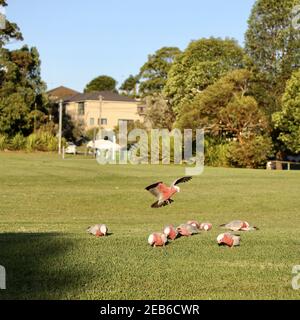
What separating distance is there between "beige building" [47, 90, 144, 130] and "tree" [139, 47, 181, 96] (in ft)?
35.7

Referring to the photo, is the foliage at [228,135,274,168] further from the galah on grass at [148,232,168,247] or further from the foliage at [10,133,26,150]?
the galah on grass at [148,232,168,247]

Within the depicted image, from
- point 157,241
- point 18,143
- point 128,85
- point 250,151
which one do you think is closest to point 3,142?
point 18,143

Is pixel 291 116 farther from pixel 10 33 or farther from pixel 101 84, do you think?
pixel 101 84

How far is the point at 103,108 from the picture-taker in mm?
98875

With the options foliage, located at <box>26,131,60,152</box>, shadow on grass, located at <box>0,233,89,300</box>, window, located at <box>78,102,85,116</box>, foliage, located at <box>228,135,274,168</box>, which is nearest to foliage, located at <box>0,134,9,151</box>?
foliage, located at <box>26,131,60,152</box>

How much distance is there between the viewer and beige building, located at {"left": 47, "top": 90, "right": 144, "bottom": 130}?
96125mm

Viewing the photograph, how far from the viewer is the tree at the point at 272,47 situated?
5197cm

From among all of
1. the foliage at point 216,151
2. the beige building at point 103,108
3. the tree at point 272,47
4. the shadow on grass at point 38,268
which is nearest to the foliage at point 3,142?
the foliage at point 216,151

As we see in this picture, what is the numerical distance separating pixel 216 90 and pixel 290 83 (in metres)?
5.68

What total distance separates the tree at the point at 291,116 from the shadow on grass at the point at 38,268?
40.6 meters

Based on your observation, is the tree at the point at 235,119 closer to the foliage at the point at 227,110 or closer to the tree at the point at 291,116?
the foliage at the point at 227,110

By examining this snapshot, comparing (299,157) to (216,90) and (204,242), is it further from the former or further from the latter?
(204,242)
